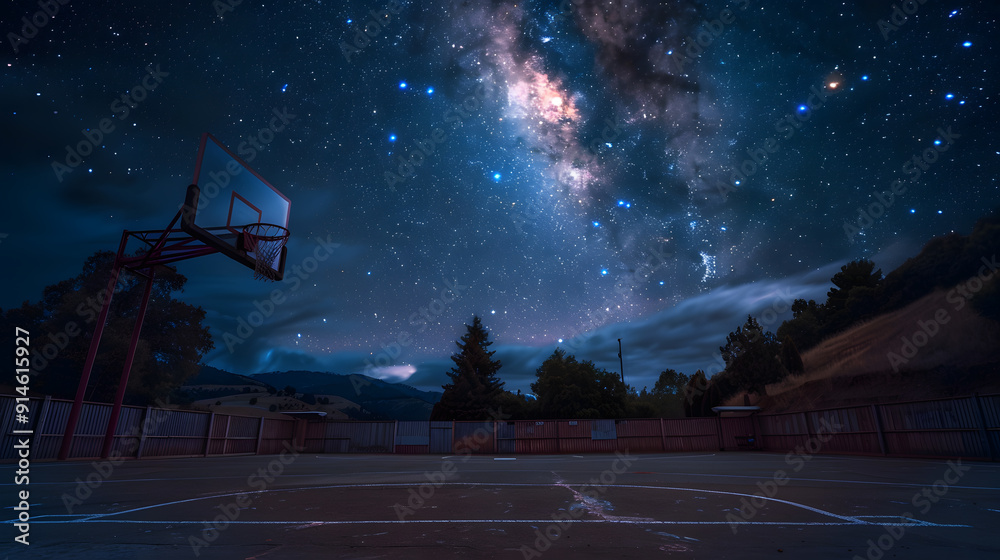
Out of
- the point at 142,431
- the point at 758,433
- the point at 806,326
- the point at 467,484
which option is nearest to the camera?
the point at 467,484

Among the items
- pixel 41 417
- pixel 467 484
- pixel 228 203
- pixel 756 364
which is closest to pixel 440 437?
pixel 41 417

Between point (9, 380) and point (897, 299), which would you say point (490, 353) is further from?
point (9, 380)

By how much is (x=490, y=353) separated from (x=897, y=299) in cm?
3295

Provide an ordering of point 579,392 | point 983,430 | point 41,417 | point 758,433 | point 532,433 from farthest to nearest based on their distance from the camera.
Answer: point 579,392, point 532,433, point 758,433, point 983,430, point 41,417

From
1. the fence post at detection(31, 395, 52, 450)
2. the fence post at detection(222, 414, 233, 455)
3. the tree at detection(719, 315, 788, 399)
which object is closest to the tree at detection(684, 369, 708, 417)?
the tree at detection(719, 315, 788, 399)

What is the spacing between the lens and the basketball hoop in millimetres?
14752

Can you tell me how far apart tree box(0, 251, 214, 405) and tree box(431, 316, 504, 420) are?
1983cm

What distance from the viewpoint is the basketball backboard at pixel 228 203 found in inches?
504

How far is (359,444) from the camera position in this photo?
29.6m

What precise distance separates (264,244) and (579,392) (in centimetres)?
2891

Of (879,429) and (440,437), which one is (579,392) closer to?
(440,437)

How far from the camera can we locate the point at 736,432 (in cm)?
2816

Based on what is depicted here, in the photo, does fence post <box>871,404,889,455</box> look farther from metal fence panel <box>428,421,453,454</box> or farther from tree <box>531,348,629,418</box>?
metal fence panel <box>428,421,453,454</box>

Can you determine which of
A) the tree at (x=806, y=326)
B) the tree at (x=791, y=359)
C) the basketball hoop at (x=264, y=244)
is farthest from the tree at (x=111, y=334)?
the tree at (x=806, y=326)
